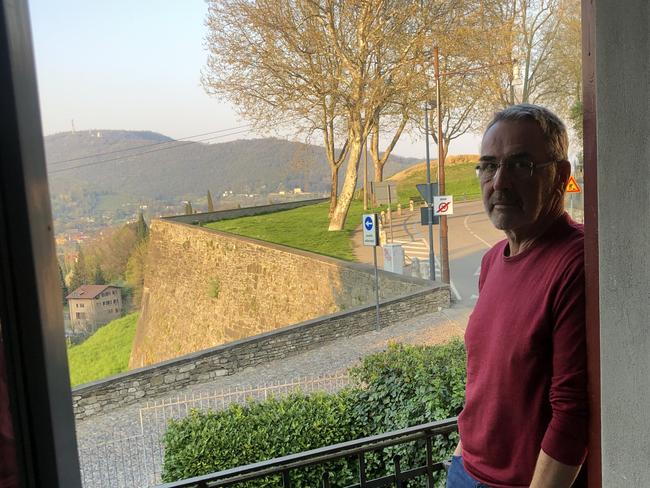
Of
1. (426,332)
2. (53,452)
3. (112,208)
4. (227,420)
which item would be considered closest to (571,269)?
(53,452)

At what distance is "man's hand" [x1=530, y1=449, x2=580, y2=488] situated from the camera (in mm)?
771

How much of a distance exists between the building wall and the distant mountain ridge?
46.7 feet

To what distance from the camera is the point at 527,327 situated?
813 millimetres

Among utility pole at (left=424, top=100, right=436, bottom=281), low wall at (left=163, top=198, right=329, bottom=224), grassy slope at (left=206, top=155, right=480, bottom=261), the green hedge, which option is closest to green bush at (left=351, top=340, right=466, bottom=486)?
the green hedge

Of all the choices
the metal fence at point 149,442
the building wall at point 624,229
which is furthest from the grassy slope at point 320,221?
the building wall at point 624,229

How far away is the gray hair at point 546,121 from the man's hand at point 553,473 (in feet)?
1.54

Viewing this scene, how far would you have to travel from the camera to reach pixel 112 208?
12430 millimetres

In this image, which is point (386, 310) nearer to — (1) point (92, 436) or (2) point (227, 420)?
(1) point (92, 436)

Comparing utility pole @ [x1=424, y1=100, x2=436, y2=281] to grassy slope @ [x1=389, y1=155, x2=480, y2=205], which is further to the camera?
grassy slope @ [x1=389, y1=155, x2=480, y2=205]

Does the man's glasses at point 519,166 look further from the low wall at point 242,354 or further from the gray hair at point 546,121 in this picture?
the low wall at point 242,354

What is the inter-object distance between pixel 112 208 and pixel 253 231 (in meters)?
3.91

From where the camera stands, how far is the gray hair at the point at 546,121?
909 mm

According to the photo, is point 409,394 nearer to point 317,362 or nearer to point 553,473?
point 553,473

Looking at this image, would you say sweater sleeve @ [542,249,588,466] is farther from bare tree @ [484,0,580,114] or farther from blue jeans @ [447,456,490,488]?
bare tree @ [484,0,580,114]
